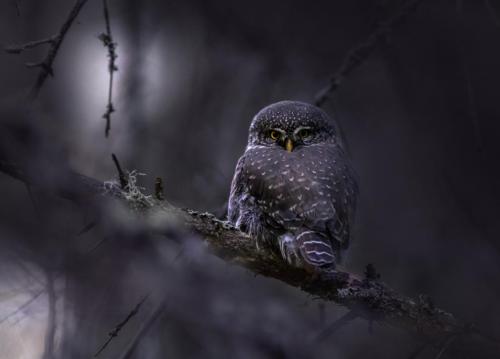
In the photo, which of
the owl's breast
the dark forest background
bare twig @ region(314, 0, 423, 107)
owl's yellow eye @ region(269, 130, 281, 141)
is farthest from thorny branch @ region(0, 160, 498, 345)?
owl's yellow eye @ region(269, 130, 281, 141)

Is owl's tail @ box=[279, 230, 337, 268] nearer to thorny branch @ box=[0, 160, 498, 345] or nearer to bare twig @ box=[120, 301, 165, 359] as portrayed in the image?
thorny branch @ box=[0, 160, 498, 345]

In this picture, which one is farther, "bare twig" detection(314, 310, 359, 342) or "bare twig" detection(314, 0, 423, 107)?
"bare twig" detection(314, 0, 423, 107)

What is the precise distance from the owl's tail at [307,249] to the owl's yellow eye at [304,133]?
1.13 meters

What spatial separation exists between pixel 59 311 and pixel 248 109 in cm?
246

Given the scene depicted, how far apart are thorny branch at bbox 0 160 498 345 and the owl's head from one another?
44.1 inches

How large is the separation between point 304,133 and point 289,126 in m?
0.14

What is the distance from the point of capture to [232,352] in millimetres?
2836

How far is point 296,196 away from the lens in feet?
9.80

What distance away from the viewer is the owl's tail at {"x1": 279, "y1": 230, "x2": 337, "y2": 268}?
2623mm

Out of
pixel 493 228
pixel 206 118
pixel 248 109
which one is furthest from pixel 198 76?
pixel 493 228

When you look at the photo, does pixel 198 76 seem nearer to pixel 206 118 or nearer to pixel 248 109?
pixel 206 118

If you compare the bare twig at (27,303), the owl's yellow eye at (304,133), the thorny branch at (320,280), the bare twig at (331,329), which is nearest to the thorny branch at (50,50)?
the thorny branch at (320,280)

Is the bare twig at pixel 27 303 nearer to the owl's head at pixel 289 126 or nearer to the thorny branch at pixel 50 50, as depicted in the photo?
the thorny branch at pixel 50 50

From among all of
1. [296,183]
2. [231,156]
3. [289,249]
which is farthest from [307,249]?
[231,156]
